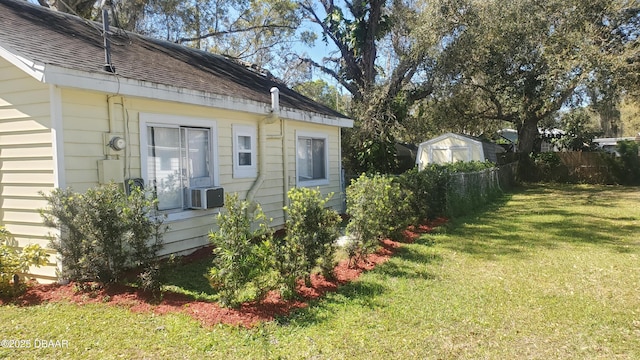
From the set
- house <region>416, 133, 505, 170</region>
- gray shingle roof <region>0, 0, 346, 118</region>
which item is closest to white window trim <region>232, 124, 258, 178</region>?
gray shingle roof <region>0, 0, 346, 118</region>

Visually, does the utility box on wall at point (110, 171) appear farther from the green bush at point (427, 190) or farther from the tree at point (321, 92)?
the tree at point (321, 92)

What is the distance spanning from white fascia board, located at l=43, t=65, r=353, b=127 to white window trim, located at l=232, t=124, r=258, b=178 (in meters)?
0.39

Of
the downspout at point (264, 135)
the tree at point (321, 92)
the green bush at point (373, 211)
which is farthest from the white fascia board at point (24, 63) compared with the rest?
the tree at point (321, 92)

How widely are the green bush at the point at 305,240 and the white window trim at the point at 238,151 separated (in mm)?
2960

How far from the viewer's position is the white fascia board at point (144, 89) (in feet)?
15.7

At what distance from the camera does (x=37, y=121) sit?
5059 millimetres

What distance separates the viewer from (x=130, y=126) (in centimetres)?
582

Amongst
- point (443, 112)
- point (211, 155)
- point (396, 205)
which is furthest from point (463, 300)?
point (443, 112)

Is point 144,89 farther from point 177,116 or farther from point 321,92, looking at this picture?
point 321,92

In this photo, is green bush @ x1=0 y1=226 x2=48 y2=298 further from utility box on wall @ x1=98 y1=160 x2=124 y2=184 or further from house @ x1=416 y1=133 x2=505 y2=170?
house @ x1=416 y1=133 x2=505 y2=170

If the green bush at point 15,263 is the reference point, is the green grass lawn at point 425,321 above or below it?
below

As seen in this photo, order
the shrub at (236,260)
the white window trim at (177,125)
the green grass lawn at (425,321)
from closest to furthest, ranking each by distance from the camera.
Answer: the green grass lawn at (425,321) < the shrub at (236,260) < the white window trim at (177,125)

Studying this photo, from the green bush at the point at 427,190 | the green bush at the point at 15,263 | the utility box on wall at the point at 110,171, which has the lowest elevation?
the green bush at the point at 15,263

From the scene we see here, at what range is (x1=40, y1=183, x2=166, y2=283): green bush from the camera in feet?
14.7
